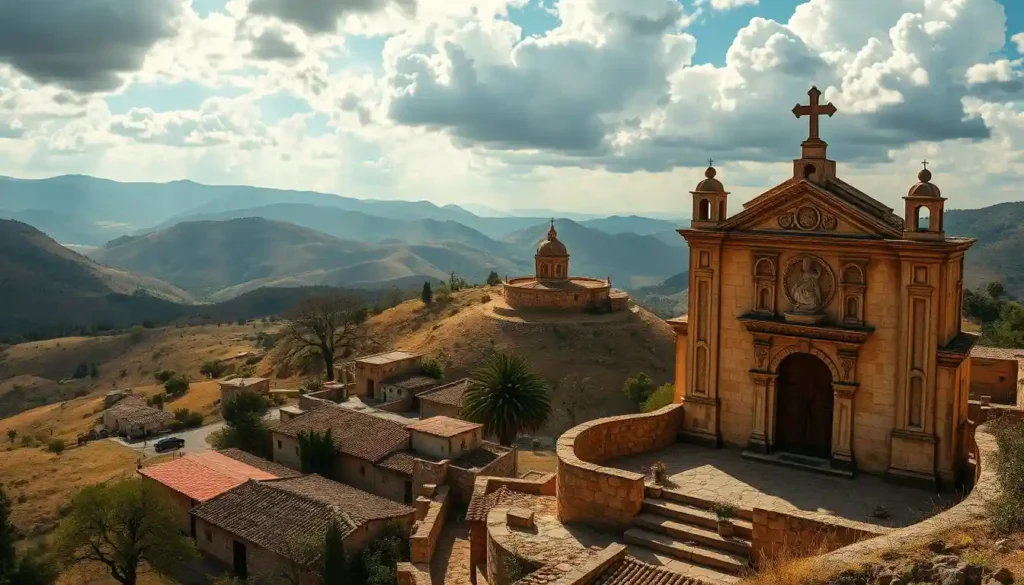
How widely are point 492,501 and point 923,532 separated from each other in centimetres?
897

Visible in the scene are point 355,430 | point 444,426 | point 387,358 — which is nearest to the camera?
point 444,426

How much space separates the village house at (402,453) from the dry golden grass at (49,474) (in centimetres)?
1054

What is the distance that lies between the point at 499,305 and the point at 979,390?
39008 mm

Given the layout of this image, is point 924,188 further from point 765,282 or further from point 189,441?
point 189,441

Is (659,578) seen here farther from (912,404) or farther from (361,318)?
(361,318)

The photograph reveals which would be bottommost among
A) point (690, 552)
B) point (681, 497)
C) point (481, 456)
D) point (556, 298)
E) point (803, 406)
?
point (481, 456)

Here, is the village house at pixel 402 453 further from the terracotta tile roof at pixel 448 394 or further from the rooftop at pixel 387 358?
the rooftop at pixel 387 358

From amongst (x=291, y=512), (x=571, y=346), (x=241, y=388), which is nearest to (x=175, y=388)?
(x=241, y=388)

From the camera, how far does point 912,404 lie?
14914 millimetres

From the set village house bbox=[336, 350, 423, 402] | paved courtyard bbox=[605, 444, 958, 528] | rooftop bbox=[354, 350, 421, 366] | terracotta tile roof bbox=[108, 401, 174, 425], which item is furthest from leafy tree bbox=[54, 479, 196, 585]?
terracotta tile roof bbox=[108, 401, 174, 425]

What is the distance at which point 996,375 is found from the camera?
22562 mm

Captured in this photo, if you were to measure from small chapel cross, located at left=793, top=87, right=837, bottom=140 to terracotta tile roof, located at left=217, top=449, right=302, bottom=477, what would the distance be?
2712cm

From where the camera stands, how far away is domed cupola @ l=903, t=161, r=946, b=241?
14469 mm

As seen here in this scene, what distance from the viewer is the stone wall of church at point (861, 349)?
49.6 feet
